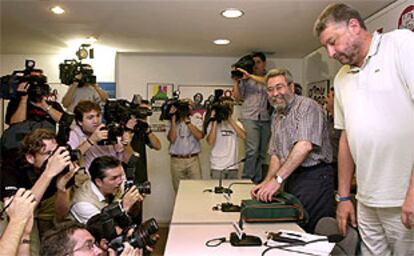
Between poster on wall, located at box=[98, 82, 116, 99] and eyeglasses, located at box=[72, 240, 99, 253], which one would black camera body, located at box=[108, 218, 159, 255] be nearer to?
eyeglasses, located at box=[72, 240, 99, 253]

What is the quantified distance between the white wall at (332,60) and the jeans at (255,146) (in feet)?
2.61

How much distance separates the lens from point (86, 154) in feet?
9.66

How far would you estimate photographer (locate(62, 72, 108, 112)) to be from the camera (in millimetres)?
4016

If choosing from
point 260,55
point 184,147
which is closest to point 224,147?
point 184,147

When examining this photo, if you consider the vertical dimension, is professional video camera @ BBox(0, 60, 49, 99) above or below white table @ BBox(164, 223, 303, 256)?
above

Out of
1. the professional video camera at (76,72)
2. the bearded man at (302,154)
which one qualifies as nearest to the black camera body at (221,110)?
the professional video camera at (76,72)

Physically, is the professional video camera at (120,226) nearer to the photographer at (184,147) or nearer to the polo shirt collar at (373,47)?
the polo shirt collar at (373,47)

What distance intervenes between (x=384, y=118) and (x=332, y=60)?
8.03 feet

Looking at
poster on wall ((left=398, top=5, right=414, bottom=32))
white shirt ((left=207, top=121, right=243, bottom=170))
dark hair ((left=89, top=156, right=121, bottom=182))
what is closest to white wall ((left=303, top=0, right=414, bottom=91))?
poster on wall ((left=398, top=5, right=414, bottom=32))

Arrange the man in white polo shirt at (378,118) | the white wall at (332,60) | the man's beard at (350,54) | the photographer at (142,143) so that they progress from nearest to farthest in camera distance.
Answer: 1. the man in white polo shirt at (378,118)
2. the man's beard at (350,54)
3. the white wall at (332,60)
4. the photographer at (142,143)

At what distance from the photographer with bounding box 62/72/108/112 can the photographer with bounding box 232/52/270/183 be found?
4.78ft

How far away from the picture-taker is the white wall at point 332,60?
2.58 metres

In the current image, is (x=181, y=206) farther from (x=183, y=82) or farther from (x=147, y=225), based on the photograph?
(x=183, y=82)

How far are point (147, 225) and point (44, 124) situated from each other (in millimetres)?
1513
